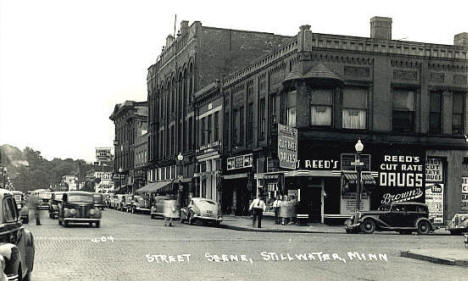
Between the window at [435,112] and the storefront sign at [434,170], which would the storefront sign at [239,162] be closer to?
the storefront sign at [434,170]

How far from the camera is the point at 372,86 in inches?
1528

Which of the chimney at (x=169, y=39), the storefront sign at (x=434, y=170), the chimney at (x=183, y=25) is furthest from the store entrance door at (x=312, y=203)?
the chimney at (x=169, y=39)

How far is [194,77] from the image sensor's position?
60.4 metres

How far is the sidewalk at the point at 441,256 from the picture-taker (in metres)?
17.4

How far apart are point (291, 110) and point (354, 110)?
136 inches

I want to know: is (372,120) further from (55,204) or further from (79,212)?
(55,204)

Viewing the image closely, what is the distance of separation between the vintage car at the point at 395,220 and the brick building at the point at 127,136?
6397 cm

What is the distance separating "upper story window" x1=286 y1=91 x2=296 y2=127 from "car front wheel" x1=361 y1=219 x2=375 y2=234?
8.99m

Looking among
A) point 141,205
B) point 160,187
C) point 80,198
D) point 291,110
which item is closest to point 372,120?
point 291,110

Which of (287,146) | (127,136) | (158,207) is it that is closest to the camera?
(287,146)

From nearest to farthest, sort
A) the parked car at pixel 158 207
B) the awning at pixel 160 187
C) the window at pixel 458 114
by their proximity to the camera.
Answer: the window at pixel 458 114 → the parked car at pixel 158 207 → the awning at pixel 160 187

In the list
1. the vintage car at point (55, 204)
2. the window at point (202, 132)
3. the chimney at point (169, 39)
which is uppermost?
the chimney at point (169, 39)

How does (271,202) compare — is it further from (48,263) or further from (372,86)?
(48,263)

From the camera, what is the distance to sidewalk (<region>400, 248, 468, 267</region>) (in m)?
17.4
